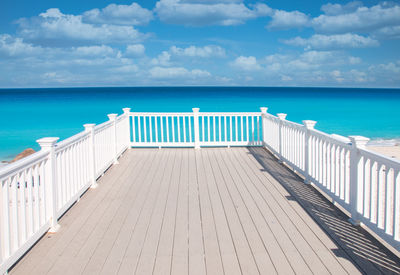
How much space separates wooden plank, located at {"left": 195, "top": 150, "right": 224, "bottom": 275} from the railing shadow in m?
1.02

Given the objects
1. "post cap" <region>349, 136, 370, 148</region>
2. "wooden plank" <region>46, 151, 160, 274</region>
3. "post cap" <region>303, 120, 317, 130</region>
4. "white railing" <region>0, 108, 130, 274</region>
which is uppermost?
"post cap" <region>303, 120, 317, 130</region>

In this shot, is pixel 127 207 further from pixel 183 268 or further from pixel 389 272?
pixel 389 272

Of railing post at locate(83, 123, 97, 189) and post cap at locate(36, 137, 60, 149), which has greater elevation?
post cap at locate(36, 137, 60, 149)

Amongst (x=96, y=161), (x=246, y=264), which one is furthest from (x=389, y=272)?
(x=96, y=161)

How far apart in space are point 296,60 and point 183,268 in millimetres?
57672

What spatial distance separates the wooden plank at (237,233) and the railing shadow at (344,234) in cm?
76

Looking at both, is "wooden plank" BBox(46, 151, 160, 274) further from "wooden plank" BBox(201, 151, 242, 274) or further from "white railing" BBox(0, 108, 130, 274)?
"wooden plank" BBox(201, 151, 242, 274)

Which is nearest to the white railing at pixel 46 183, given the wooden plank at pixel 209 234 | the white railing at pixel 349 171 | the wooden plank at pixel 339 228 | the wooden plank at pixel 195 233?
the wooden plank at pixel 195 233

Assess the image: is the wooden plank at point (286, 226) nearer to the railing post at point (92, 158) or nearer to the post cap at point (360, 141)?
the post cap at point (360, 141)

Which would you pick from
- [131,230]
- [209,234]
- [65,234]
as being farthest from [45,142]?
[209,234]

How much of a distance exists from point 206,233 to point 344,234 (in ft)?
4.41

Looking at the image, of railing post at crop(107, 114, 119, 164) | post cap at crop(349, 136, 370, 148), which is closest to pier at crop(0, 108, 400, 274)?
post cap at crop(349, 136, 370, 148)

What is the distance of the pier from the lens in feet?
9.03

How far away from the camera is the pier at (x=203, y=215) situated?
2.75 m
